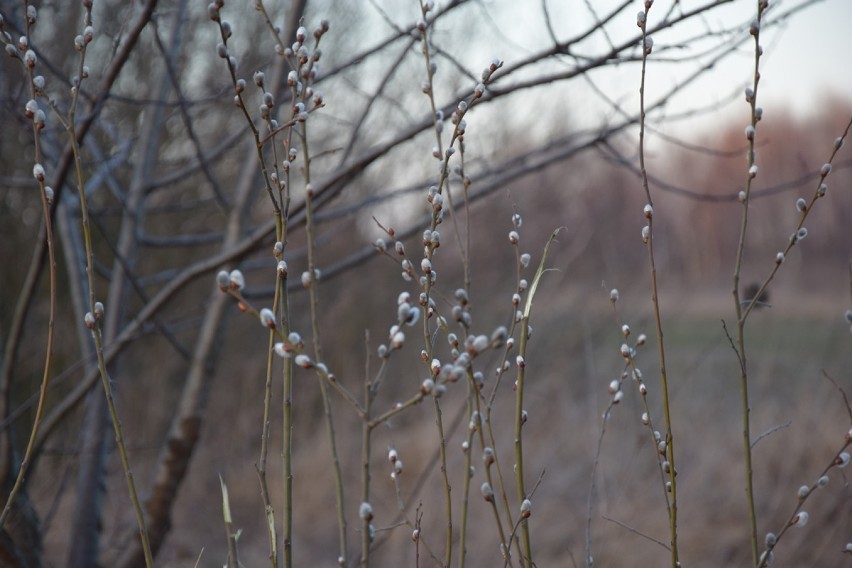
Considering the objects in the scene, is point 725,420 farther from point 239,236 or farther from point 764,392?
point 239,236

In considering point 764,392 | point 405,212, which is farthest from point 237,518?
point 764,392

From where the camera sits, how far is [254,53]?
702 cm

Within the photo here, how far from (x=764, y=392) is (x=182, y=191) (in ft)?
19.4

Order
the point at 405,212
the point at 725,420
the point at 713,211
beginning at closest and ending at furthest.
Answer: the point at 725,420, the point at 405,212, the point at 713,211

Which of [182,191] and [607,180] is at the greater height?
[607,180]

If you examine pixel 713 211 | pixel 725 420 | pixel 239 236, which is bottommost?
pixel 239 236

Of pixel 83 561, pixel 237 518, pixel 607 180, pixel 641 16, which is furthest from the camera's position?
pixel 607 180

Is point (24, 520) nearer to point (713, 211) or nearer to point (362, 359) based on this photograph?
point (362, 359)

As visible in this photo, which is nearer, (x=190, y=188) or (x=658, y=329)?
(x=658, y=329)

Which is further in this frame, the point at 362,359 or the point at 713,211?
the point at 713,211

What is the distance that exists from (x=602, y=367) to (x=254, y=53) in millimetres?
6350

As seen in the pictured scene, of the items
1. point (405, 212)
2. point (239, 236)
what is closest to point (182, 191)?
point (405, 212)

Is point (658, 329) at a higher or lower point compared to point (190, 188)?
lower

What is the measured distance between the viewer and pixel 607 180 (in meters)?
12.2
